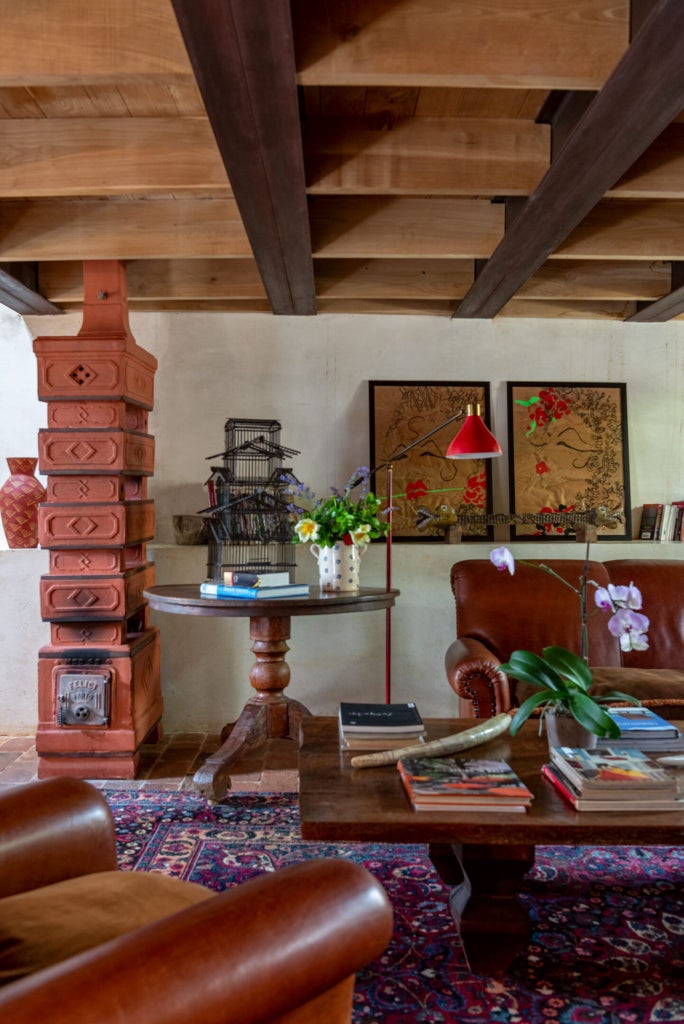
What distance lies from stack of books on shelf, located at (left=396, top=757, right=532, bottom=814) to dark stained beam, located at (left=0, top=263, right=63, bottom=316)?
9.63 ft

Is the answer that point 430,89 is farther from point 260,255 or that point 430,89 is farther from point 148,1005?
point 148,1005

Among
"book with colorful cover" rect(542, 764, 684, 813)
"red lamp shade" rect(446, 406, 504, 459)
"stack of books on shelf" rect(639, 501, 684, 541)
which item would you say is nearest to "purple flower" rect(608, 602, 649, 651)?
"book with colorful cover" rect(542, 764, 684, 813)

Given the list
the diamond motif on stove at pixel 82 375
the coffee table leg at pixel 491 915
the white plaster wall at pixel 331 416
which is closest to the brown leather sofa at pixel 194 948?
the coffee table leg at pixel 491 915

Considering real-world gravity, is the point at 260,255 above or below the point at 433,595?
above

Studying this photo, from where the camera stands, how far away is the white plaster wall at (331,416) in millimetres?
4008

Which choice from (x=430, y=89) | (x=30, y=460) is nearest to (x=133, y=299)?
(x=30, y=460)

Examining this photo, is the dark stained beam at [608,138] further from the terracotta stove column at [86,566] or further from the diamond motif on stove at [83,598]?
the diamond motif on stove at [83,598]

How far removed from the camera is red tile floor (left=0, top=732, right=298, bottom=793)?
3.19 metres

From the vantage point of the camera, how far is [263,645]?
130 inches

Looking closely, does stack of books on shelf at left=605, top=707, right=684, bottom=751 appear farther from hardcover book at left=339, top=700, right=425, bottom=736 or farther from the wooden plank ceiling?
the wooden plank ceiling

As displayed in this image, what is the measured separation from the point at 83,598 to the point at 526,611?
197 cm

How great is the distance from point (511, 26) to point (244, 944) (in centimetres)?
199

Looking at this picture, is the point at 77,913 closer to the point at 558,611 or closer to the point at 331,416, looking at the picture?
the point at 558,611

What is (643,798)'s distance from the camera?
1605mm
